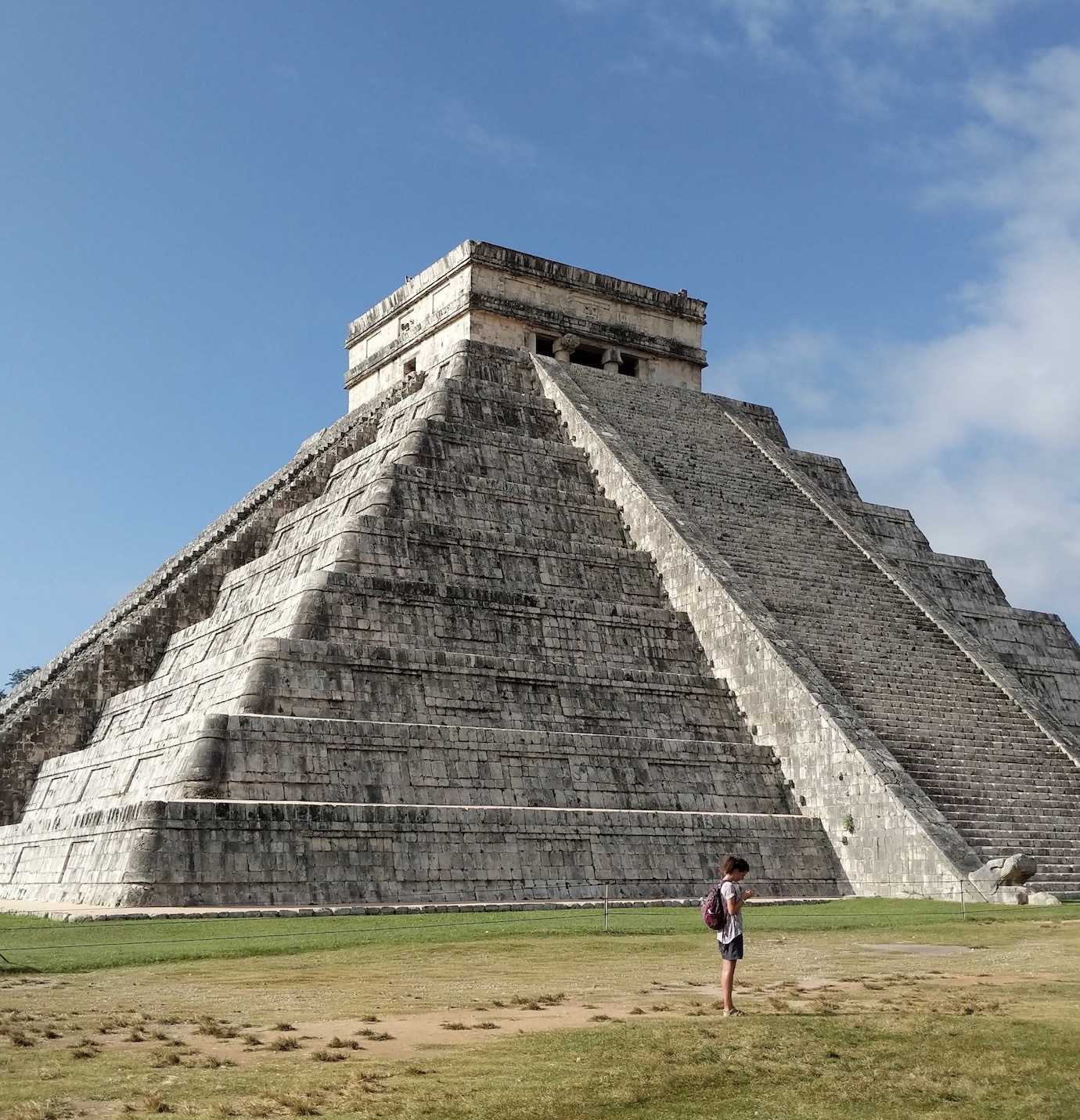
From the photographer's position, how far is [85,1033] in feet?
23.7

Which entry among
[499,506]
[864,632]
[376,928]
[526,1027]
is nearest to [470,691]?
[499,506]

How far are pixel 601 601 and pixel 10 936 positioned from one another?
34.8 feet

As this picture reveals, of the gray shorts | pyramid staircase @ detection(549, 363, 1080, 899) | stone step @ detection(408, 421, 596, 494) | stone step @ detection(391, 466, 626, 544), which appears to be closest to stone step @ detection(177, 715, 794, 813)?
pyramid staircase @ detection(549, 363, 1080, 899)

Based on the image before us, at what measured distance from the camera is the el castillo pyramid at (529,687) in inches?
615

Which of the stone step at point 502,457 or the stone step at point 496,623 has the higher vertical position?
the stone step at point 502,457

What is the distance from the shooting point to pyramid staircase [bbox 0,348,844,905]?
14961mm

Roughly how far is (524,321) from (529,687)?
11.7 m

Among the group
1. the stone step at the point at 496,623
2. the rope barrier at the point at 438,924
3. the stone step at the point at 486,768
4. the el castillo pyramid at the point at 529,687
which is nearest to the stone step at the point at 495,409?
the el castillo pyramid at the point at 529,687

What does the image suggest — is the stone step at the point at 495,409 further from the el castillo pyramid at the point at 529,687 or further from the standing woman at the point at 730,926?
the standing woman at the point at 730,926

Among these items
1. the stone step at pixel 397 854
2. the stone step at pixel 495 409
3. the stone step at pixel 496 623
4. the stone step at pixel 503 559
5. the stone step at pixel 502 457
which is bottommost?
the stone step at pixel 397 854

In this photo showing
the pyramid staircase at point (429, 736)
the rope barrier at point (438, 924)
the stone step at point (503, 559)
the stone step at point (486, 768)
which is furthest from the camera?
the stone step at point (503, 559)

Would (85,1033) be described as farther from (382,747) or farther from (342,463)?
(342,463)

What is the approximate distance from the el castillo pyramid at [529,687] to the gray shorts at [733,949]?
7.43 m

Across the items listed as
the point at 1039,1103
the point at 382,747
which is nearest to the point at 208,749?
Answer: the point at 382,747
